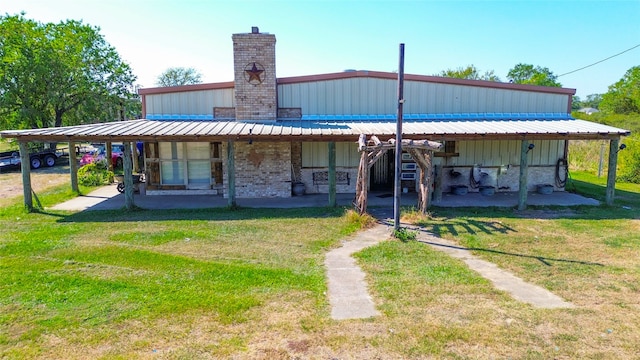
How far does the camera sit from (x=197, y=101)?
13992 mm

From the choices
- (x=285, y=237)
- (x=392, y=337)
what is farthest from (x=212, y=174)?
(x=392, y=337)

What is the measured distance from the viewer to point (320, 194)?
13.9 m

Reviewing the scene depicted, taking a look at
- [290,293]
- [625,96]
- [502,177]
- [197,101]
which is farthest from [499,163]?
[625,96]

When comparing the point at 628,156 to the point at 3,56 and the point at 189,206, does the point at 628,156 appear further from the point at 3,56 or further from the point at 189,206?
the point at 3,56

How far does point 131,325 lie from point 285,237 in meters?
4.18

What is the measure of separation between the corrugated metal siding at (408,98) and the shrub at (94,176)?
28.5ft

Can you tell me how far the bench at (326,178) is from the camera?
1403cm

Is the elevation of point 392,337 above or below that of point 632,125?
below

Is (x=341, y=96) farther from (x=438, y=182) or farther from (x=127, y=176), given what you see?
(x=127, y=176)

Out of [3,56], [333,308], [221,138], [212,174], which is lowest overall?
[333,308]

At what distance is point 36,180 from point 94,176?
3.48 m

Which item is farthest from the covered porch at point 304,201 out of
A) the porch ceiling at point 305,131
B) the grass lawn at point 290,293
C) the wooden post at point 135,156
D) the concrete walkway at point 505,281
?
the wooden post at point 135,156

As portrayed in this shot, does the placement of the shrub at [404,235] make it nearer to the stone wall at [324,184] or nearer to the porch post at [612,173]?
the stone wall at [324,184]

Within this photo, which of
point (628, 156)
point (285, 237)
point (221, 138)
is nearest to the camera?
point (285, 237)
